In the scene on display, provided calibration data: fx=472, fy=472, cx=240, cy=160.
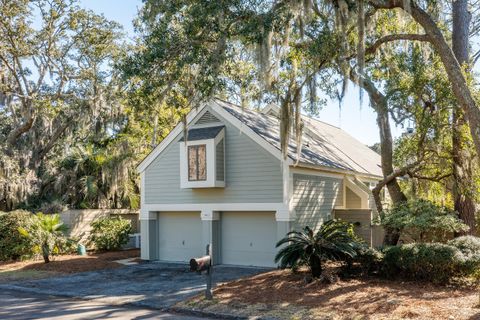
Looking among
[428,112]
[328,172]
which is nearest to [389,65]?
[428,112]

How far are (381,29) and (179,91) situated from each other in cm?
676

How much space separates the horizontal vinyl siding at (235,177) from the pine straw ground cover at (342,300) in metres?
3.63

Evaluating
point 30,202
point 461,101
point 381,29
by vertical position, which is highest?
point 381,29

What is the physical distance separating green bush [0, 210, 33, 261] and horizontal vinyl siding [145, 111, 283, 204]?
16.0 feet

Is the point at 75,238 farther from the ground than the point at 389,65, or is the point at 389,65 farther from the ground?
the point at 389,65

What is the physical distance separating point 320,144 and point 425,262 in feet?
29.6

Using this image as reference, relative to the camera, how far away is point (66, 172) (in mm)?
21734

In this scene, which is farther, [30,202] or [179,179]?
[30,202]

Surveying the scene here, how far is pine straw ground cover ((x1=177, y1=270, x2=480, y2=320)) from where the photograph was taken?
8258mm

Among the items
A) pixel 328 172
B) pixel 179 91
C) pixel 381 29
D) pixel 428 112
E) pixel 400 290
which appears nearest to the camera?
pixel 400 290

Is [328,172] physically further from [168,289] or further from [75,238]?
[75,238]

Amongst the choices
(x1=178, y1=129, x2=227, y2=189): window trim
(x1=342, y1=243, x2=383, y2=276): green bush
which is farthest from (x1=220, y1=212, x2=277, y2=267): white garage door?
(x1=342, y1=243, x2=383, y2=276): green bush

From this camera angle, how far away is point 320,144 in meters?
18.9

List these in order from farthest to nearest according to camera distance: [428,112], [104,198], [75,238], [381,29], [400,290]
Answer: [104,198]
[75,238]
[381,29]
[428,112]
[400,290]
